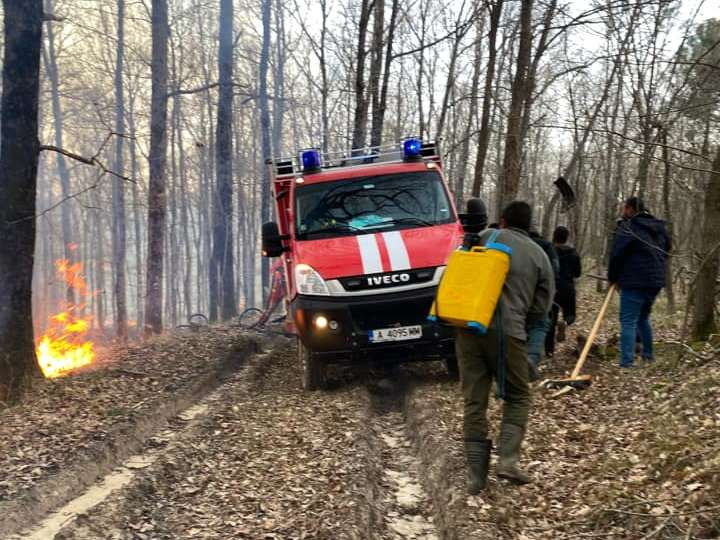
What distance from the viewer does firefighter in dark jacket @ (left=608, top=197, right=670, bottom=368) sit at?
24.0 feet

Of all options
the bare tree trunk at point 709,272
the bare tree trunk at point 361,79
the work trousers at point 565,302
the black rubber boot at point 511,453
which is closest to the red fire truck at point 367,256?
the work trousers at point 565,302

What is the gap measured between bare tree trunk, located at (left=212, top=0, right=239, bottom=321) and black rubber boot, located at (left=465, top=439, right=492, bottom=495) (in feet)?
55.0

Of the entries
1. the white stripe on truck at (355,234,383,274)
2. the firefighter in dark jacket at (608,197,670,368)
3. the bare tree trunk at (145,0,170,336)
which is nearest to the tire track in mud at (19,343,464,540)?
the white stripe on truck at (355,234,383,274)

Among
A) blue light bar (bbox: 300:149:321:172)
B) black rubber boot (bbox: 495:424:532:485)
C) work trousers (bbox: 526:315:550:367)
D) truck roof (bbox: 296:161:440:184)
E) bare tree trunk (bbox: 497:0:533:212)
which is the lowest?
black rubber boot (bbox: 495:424:532:485)

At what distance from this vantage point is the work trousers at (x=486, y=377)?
4.54 meters

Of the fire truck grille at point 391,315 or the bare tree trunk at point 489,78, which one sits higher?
the bare tree trunk at point 489,78

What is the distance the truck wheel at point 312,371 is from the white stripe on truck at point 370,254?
1.43 meters

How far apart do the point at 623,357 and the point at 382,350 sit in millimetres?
2935

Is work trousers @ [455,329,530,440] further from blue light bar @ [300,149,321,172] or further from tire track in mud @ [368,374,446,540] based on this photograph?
blue light bar @ [300,149,321,172]

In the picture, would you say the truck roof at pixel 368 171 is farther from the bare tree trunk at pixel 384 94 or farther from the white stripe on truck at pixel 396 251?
the bare tree trunk at pixel 384 94

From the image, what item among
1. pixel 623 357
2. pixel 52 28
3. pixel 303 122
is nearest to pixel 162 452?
pixel 623 357

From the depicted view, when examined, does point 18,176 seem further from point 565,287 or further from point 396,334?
point 565,287

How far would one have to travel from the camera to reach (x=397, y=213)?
8750 mm

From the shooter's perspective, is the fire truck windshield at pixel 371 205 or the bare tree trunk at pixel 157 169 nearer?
the fire truck windshield at pixel 371 205
